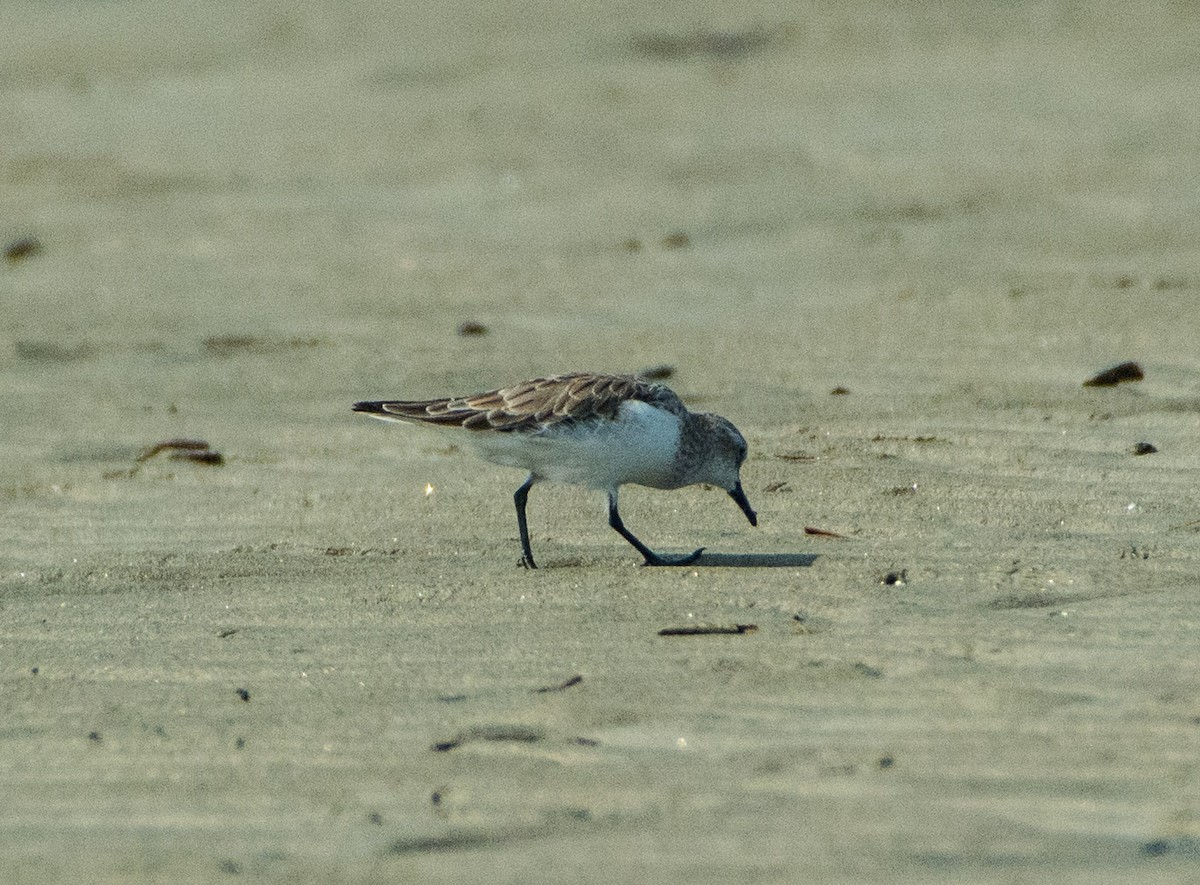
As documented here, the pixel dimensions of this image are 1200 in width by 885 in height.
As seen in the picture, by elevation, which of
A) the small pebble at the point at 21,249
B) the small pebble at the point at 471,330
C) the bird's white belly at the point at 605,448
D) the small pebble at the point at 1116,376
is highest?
the bird's white belly at the point at 605,448

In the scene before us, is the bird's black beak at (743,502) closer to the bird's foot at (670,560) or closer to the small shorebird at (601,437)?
the small shorebird at (601,437)

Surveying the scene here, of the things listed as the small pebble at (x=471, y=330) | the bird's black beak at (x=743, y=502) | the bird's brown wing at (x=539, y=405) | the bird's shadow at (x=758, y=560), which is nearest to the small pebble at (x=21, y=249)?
the small pebble at (x=471, y=330)

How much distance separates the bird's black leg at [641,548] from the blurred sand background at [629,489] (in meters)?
0.10

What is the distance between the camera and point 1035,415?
854 centimetres

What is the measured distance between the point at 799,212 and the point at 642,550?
22.5 feet

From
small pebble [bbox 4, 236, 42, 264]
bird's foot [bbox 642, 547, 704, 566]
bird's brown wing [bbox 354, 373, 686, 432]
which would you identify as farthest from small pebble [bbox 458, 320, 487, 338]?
small pebble [bbox 4, 236, 42, 264]

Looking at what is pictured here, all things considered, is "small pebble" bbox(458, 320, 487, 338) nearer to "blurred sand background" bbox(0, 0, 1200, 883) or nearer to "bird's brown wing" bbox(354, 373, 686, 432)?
"blurred sand background" bbox(0, 0, 1200, 883)

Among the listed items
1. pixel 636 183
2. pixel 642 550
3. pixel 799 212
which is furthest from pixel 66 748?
pixel 636 183

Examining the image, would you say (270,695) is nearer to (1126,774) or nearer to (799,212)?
(1126,774)

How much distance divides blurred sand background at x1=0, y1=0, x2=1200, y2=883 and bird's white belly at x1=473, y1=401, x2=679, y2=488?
341mm

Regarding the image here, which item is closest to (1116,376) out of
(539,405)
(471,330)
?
(539,405)

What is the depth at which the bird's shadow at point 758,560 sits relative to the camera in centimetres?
664

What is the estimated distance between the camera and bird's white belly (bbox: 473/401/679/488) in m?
6.91

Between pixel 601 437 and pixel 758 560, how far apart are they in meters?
0.75
